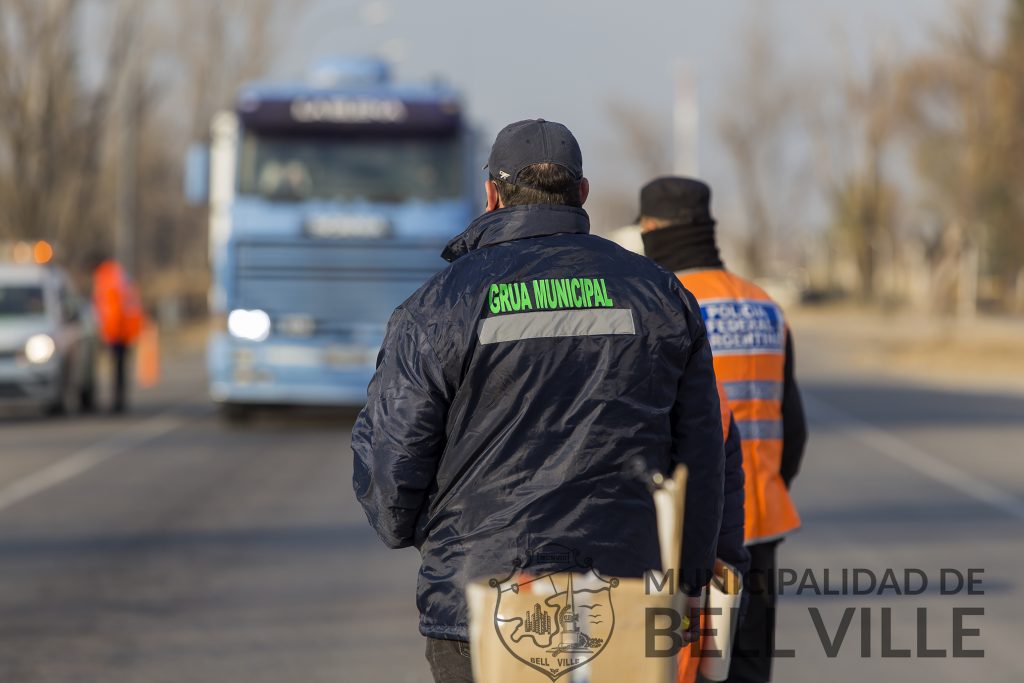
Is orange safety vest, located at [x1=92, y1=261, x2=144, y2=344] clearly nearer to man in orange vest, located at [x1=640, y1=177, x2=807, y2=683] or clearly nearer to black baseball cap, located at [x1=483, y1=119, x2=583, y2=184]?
man in orange vest, located at [x1=640, y1=177, x2=807, y2=683]

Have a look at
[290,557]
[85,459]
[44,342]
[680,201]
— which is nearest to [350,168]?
[44,342]

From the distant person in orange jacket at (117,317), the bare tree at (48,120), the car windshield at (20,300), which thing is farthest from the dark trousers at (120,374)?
the bare tree at (48,120)

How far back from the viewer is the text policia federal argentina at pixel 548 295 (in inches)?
139

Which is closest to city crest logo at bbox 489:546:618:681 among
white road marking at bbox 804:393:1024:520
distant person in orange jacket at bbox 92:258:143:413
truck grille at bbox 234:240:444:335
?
white road marking at bbox 804:393:1024:520

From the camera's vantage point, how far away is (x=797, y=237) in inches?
3856

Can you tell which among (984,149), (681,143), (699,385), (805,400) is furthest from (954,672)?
(681,143)

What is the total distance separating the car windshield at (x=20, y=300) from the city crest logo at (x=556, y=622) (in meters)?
18.5

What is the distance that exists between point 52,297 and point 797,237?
3154 inches

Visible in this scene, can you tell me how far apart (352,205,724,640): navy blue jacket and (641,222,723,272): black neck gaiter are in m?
1.83

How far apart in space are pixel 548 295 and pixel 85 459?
13.2 meters

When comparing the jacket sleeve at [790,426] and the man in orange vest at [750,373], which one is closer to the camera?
the man in orange vest at [750,373]

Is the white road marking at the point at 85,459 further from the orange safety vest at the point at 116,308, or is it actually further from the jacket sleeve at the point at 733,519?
the jacket sleeve at the point at 733,519

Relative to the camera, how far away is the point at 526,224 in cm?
369

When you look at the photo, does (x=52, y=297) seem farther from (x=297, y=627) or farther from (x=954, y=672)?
(x=954, y=672)
